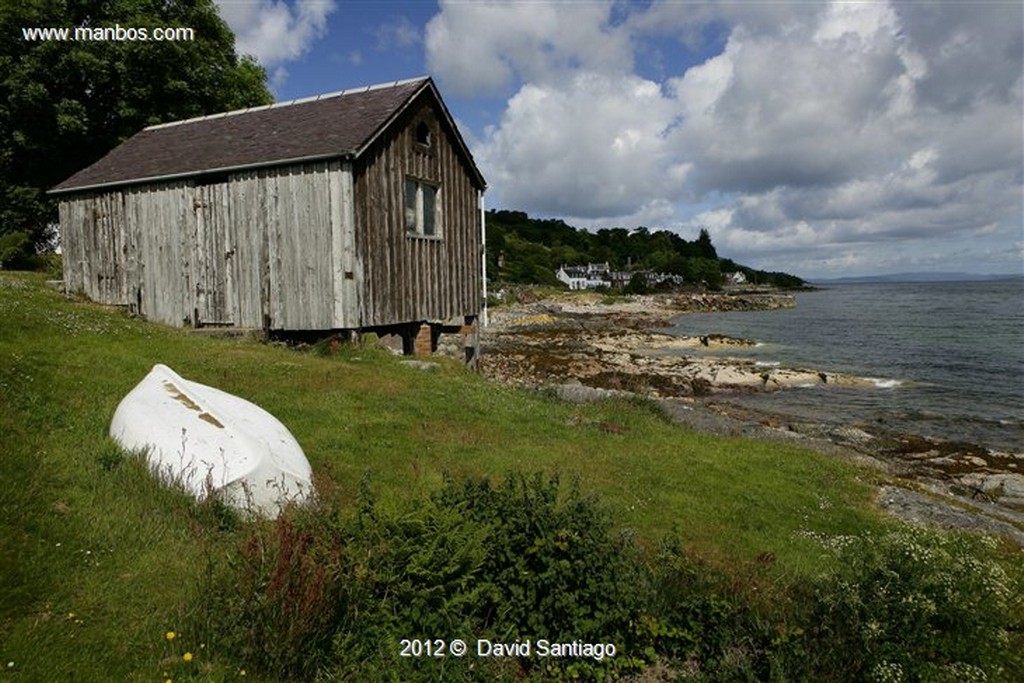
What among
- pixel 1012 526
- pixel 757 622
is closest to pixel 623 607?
pixel 757 622

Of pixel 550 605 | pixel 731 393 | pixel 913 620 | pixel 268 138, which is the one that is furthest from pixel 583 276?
pixel 550 605

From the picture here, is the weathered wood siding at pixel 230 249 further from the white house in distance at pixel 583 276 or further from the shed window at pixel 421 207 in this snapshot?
the white house in distance at pixel 583 276

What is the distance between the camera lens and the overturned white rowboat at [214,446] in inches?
278

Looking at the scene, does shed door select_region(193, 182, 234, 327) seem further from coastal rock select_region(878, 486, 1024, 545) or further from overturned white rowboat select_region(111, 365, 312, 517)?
coastal rock select_region(878, 486, 1024, 545)

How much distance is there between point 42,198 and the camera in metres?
30.3

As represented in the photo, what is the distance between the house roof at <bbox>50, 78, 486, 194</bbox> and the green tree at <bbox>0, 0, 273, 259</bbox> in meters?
7.60

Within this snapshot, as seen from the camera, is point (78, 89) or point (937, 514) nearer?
point (937, 514)

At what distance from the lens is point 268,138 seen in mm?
19188

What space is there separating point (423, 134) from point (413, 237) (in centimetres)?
327

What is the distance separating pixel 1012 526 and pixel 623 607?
11165mm

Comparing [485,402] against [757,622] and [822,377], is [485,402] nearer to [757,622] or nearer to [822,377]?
[757,622]

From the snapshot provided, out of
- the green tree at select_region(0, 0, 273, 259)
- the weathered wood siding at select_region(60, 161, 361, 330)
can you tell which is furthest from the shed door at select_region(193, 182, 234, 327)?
the green tree at select_region(0, 0, 273, 259)

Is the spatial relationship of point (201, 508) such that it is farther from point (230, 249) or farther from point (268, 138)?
point (268, 138)

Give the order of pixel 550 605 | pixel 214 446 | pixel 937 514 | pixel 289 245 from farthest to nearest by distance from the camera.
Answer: pixel 289 245 → pixel 937 514 → pixel 214 446 → pixel 550 605
